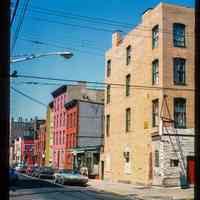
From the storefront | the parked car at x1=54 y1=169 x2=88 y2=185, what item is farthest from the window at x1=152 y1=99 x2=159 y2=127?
the storefront

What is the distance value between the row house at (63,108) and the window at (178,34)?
3387 cm

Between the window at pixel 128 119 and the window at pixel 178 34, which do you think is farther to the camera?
the window at pixel 128 119

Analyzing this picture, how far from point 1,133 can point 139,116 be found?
38153 millimetres

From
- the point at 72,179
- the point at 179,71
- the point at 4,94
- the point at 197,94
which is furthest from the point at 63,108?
the point at 197,94

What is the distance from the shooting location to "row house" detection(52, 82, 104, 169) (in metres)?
72.4

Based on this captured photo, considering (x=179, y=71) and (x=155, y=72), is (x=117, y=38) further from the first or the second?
(x=179, y=71)

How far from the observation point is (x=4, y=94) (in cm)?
309

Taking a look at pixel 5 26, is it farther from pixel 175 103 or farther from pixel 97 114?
pixel 97 114

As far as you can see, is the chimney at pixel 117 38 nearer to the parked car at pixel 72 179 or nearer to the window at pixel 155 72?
the window at pixel 155 72

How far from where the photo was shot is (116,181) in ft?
151

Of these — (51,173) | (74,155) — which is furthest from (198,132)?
(74,155)

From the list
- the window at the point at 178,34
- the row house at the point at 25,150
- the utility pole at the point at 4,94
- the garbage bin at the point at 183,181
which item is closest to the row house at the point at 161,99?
the window at the point at 178,34

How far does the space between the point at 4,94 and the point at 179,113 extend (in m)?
34.2

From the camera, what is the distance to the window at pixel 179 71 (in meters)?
36.9
